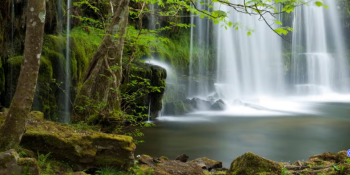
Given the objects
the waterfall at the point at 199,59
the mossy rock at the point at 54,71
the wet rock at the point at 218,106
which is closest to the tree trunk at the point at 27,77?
the mossy rock at the point at 54,71

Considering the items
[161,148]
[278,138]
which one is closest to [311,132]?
[278,138]

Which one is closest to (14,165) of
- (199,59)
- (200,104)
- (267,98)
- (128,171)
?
(128,171)

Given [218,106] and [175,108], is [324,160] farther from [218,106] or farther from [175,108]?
[218,106]

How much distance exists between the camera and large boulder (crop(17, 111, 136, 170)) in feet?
14.1

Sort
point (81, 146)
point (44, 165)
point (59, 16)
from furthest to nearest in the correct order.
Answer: point (59, 16) < point (81, 146) < point (44, 165)

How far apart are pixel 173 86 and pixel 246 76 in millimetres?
10503

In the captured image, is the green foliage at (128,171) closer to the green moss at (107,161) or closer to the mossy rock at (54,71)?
the green moss at (107,161)

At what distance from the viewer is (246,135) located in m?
10.8

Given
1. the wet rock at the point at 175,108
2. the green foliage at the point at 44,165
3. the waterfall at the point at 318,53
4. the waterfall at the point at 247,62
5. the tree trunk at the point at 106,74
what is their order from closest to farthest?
1. the green foliage at the point at 44,165
2. the tree trunk at the point at 106,74
3. the wet rock at the point at 175,108
4. the waterfall at the point at 247,62
5. the waterfall at the point at 318,53

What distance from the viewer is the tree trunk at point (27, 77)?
3.53 meters

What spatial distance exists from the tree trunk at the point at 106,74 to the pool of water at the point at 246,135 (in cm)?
235

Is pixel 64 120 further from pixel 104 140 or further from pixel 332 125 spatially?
pixel 332 125

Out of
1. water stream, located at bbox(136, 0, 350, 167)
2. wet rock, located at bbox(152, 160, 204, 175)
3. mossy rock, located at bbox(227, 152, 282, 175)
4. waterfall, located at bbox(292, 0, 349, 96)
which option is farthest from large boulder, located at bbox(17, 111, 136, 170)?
waterfall, located at bbox(292, 0, 349, 96)

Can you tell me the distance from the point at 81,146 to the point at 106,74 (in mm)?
2078
